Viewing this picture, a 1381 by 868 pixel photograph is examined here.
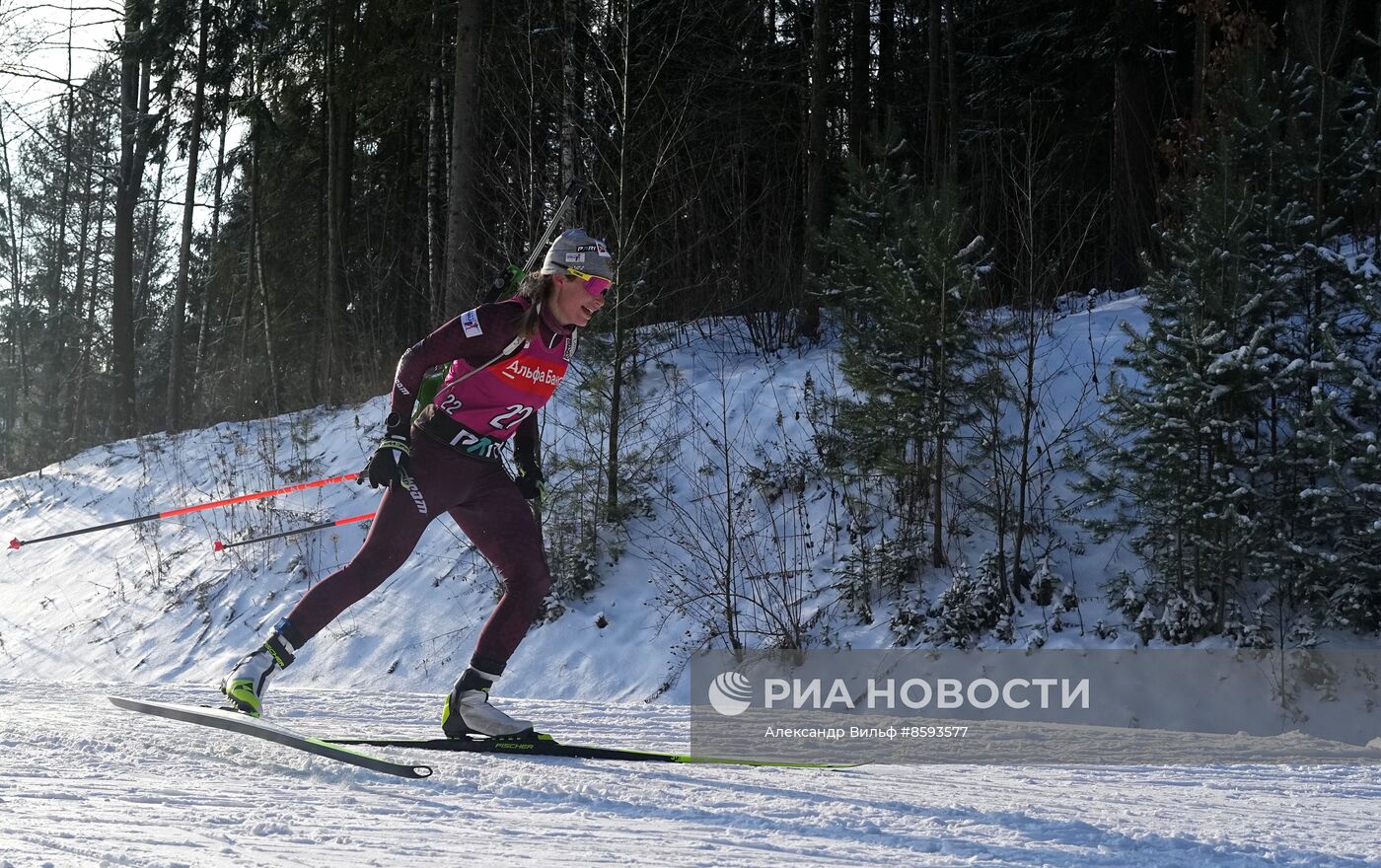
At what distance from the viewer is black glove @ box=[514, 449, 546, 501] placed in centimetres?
468

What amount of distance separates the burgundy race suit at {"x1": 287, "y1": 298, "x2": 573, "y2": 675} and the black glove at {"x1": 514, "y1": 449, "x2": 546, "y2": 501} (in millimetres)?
146

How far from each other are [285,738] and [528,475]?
4.73 ft

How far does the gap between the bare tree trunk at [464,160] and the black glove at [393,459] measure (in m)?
6.10

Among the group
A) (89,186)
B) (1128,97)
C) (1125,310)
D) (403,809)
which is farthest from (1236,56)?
(89,186)

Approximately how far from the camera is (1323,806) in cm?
338

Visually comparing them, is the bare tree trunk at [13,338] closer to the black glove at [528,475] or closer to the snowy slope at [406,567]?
the snowy slope at [406,567]

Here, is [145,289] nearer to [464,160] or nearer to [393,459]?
[464,160]

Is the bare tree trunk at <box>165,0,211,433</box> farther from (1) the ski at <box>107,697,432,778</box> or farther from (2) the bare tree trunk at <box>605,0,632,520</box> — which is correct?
(1) the ski at <box>107,697,432,778</box>

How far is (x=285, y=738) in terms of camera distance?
3.89 metres

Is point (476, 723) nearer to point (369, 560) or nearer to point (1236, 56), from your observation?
point (369, 560)

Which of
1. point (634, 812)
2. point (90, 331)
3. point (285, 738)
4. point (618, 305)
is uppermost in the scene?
point (90, 331)

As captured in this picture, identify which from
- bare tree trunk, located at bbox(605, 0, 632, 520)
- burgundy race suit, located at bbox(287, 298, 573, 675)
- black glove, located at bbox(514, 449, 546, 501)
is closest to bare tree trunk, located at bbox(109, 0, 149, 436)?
bare tree trunk, located at bbox(605, 0, 632, 520)

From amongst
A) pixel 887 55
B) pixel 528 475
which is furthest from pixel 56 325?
pixel 528 475

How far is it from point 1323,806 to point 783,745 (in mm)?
2059
